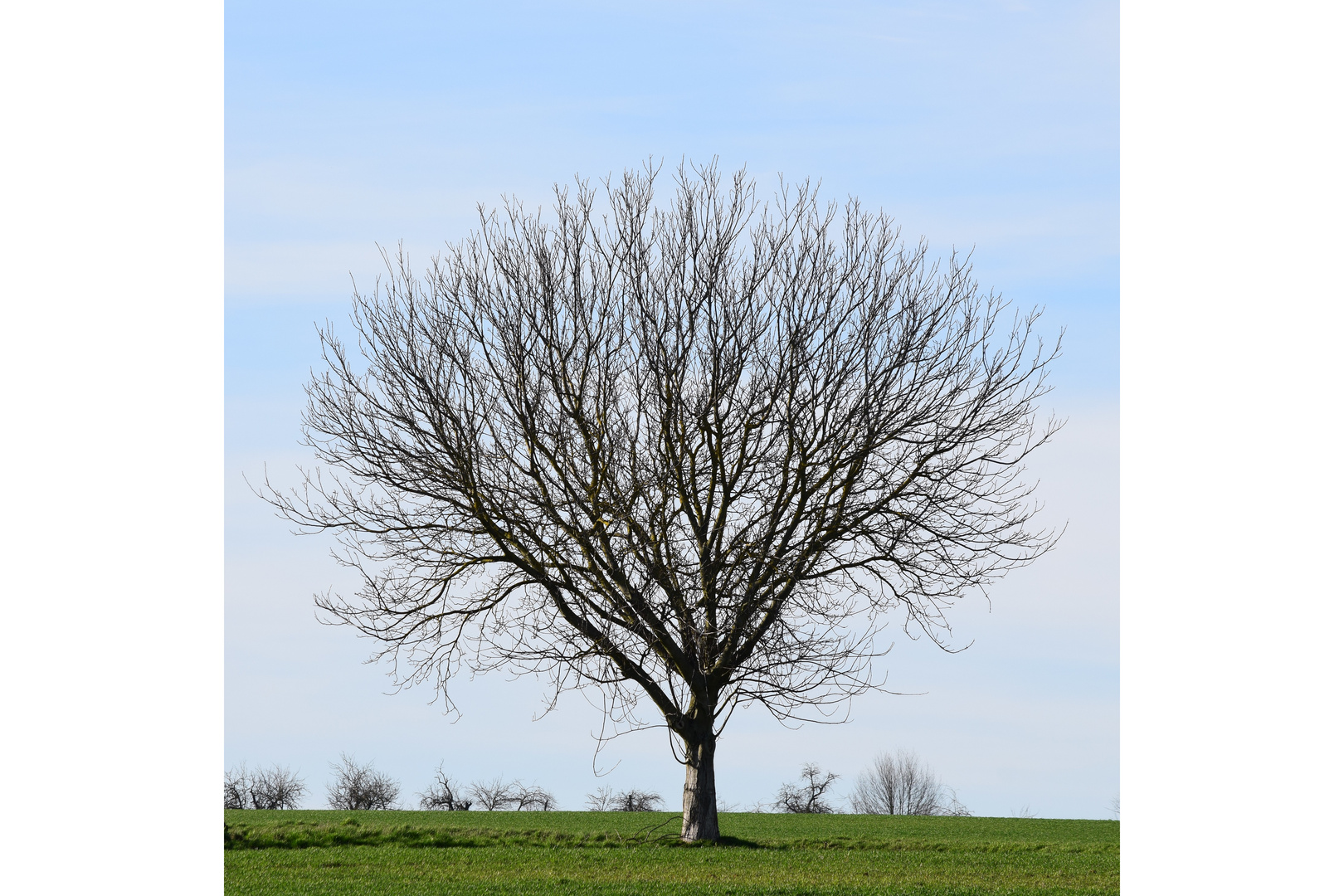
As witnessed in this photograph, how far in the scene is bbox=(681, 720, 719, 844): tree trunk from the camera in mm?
18281

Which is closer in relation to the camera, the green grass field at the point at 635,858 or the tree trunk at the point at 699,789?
the green grass field at the point at 635,858

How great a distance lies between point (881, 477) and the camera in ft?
61.6

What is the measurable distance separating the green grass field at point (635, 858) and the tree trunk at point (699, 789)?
324 millimetres

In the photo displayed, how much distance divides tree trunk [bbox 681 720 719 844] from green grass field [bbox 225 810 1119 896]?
324 millimetres

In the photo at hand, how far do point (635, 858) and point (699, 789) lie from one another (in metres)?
2.01

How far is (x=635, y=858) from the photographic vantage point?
16750mm

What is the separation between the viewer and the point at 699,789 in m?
18.4

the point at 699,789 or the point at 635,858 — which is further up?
the point at 699,789

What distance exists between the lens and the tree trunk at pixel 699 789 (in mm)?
18281

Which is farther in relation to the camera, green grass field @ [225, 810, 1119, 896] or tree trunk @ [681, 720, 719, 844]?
tree trunk @ [681, 720, 719, 844]

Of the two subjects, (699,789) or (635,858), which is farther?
(699,789)

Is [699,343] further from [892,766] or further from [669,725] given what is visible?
[892,766]

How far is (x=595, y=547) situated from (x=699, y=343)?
12.7ft

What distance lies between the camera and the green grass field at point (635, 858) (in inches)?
550
